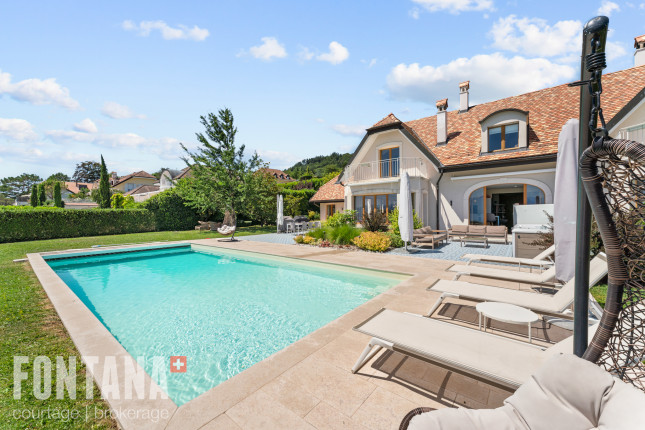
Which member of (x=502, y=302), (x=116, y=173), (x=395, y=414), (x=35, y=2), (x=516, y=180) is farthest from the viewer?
(x=116, y=173)

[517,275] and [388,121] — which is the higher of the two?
Result: [388,121]

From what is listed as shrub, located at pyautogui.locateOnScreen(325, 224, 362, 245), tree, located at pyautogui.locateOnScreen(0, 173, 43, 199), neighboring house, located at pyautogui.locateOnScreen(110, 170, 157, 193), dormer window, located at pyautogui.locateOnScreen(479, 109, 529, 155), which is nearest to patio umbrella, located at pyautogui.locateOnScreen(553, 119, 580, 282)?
shrub, located at pyautogui.locateOnScreen(325, 224, 362, 245)

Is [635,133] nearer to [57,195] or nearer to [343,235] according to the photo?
[343,235]

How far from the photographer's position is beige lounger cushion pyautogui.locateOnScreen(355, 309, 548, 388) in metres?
2.37

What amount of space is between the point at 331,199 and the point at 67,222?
19122mm

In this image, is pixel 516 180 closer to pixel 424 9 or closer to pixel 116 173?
pixel 424 9

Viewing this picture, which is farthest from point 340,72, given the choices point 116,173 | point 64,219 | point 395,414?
point 116,173

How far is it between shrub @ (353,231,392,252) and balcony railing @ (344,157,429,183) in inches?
236

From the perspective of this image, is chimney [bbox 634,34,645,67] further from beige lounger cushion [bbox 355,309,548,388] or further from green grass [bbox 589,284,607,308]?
beige lounger cushion [bbox 355,309,548,388]

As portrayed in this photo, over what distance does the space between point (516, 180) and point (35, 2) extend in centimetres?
1948

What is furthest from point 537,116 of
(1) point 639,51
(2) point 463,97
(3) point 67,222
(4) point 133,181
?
(4) point 133,181

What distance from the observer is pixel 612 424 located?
4.39 ft

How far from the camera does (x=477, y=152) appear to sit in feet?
48.8

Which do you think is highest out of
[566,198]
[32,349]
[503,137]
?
[503,137]
